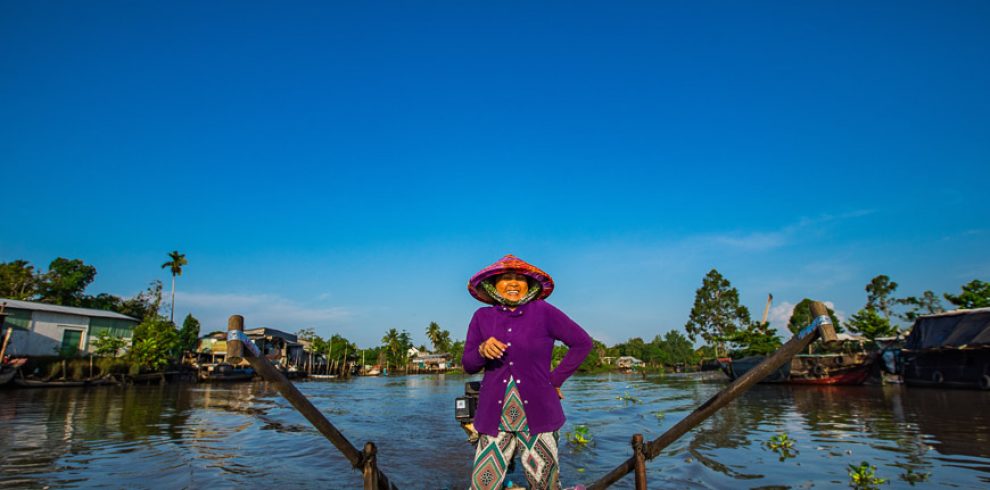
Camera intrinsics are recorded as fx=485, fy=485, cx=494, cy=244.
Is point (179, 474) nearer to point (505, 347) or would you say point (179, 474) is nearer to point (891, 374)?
point (505, 347)

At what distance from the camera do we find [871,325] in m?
36.4

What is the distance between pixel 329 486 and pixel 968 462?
32.7 ft

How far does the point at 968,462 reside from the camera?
25.1 feet

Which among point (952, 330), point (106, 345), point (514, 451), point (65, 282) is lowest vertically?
point (514, 451)

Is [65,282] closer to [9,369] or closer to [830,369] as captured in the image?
[9,369]

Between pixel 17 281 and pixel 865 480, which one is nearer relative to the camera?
pixel 865 480

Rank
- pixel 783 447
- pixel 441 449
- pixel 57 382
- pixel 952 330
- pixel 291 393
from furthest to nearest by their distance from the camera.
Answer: pixel 57 382, pixel 952 330, pixel 441 449, pixel 783 447, pixel 291 393

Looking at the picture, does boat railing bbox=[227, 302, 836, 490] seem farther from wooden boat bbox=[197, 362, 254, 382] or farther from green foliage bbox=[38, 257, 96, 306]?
green foliage bbox=[38, 257, 96, 306]

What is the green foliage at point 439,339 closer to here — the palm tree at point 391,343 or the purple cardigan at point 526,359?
the palm tree at point 391,343

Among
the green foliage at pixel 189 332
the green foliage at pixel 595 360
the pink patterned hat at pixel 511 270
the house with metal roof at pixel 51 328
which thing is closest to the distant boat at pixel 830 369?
the pink patterned hat at pixel 511 270

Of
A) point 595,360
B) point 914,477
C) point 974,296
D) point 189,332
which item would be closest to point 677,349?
point 595,360

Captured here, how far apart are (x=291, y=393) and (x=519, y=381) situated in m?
1.60

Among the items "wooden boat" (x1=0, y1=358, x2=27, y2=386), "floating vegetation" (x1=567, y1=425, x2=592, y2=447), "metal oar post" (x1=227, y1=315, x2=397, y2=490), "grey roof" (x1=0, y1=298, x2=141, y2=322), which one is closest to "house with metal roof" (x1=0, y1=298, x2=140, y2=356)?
"grey roof" (x1=0, y1=298, x2=141, y2=322)

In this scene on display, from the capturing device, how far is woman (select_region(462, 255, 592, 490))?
3453 mm
